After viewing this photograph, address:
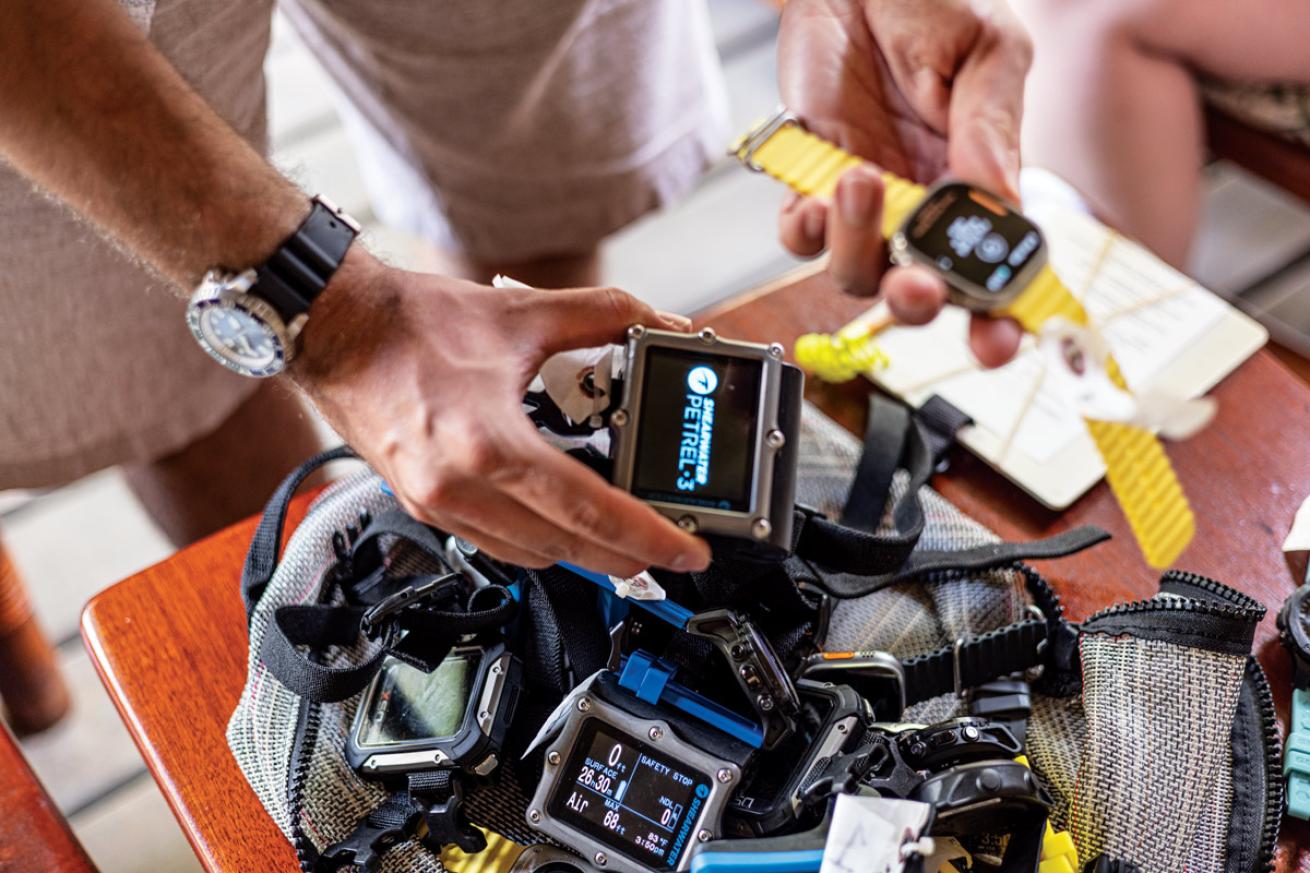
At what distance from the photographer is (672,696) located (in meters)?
0.62

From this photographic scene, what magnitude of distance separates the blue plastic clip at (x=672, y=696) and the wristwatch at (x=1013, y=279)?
229mm

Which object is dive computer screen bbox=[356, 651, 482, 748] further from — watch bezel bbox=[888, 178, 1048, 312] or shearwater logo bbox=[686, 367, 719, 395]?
watch bezel bbox=[888, 178, 1048, 312]

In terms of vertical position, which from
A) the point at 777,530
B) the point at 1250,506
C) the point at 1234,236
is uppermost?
the point at 777,530

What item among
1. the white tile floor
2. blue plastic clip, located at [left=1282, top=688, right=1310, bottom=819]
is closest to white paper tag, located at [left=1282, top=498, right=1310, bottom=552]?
blue plastic clip, located at [left=1282, top=688, right=1310, bottom=819]

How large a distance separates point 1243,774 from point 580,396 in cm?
42

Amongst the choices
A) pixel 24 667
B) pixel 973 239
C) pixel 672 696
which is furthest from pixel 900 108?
pixel 24 667

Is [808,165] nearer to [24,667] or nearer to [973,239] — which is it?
[973,239]

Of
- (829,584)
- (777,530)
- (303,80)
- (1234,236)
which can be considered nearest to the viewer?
(777,530)

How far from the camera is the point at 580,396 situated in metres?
0.61

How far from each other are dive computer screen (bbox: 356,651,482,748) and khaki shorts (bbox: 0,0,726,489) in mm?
273

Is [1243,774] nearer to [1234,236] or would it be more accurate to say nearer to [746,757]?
[746,757]

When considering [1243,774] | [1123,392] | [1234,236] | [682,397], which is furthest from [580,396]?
[1234,236]

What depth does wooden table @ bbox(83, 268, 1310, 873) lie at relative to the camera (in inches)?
27.1

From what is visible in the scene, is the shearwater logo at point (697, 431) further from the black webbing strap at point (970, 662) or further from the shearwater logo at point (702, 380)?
the black webbing strap at point (970, 662)
